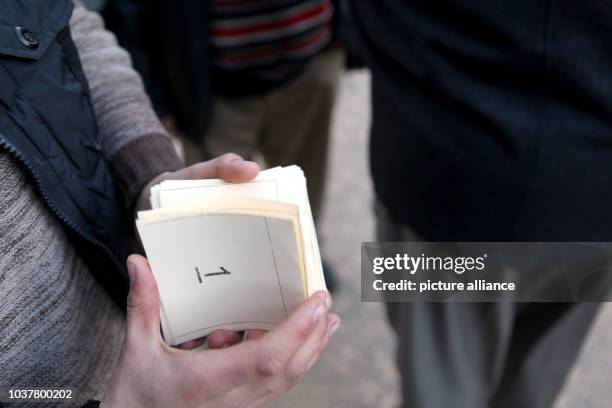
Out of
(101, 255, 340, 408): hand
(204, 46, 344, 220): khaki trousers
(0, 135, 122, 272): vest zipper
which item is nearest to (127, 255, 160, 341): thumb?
(101, 255, 340, 408): hand

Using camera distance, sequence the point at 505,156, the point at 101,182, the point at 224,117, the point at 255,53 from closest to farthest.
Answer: the point at 101,182, the point at 505,156, the point at 255,53, the point at 224,117

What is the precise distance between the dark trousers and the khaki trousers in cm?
47

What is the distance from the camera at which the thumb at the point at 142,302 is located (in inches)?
19.8

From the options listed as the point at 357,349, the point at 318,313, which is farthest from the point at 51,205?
the point at 357,349

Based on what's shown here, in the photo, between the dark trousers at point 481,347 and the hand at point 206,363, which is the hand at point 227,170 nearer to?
the hand at point 206,363

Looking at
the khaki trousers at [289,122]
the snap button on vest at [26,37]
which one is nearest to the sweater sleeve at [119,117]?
the snap button on vest at [26,37]

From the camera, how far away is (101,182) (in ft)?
2.19

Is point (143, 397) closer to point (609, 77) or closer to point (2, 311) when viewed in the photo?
point (2, 311)

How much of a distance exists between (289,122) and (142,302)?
1.07m

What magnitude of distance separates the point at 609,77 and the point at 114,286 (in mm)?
682

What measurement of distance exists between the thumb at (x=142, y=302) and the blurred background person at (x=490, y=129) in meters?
0.51

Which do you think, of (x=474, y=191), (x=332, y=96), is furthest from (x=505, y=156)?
(x=332, y=96)

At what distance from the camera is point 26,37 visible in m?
0.55

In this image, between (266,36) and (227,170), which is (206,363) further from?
(266,36)
